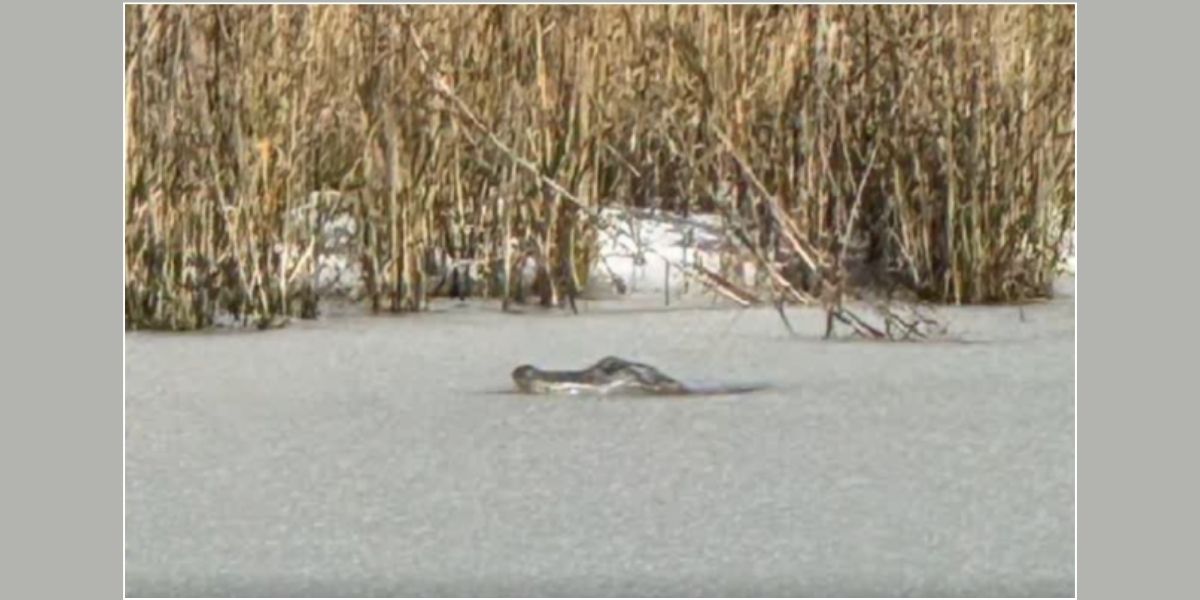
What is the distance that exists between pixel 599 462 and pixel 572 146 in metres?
1.14

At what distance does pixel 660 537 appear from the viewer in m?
3.04

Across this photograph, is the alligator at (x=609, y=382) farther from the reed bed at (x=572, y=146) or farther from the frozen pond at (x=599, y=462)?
the reed bed at (x=572, y=146)

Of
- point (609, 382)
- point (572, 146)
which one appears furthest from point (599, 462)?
point (572, 146)

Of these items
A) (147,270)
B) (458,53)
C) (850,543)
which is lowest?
(850,543)

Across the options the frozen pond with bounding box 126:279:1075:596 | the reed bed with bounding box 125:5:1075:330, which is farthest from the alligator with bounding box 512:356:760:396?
the reed bed with bounding box 125:5:1075:330

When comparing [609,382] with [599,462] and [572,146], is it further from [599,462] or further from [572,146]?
[572,146]

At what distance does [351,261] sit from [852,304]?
0.74 metres

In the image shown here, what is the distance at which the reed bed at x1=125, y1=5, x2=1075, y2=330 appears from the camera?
4223mm

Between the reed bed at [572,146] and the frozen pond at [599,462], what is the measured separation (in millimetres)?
137

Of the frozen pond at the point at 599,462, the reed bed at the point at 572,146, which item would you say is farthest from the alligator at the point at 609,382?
the reed bed at the point at 572,146

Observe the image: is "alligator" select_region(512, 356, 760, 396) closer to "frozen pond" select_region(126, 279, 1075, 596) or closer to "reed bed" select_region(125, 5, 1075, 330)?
"frozen pond" select_region(126, 279, 1075, 596)

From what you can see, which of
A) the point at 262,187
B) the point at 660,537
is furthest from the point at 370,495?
the point at 262,187

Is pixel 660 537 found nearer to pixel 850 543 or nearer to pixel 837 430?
pixel 850 543

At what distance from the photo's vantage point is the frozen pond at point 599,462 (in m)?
2.95
